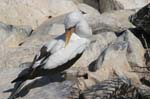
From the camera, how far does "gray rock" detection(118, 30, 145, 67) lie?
8133 mm

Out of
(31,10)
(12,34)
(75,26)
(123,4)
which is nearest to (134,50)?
(75,26)

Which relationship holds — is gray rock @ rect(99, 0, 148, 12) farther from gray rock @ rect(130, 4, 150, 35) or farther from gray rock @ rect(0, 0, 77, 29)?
gray rock @ rect(130, 4, 150, 35)

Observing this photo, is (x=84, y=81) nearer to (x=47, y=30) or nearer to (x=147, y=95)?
(x=147, y=95)

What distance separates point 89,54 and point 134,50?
0.86m

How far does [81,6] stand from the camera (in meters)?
13.1

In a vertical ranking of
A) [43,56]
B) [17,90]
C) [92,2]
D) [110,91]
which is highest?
[92,2]

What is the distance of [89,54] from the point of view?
8.78 metres

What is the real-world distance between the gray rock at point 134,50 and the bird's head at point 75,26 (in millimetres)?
739

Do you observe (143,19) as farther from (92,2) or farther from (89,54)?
(92,2)

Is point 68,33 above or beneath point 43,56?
above

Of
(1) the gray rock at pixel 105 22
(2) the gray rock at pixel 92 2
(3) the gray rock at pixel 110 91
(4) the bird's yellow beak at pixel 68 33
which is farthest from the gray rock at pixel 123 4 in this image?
(3) the gray rock at pixel 110 91

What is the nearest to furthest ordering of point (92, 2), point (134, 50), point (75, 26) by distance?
point (75, 26) < point (134, 50) < point (92, 2)

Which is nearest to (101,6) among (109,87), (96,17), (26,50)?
(96,17)

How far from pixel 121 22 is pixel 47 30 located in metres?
1.54
